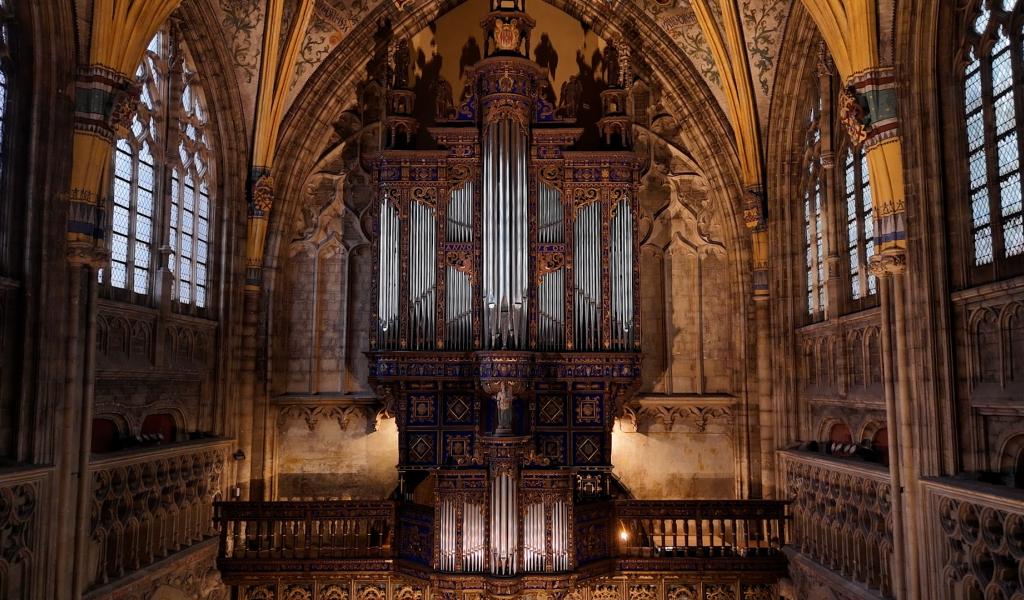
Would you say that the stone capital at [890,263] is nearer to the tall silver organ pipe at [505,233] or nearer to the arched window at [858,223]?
the arched window at [858,223]

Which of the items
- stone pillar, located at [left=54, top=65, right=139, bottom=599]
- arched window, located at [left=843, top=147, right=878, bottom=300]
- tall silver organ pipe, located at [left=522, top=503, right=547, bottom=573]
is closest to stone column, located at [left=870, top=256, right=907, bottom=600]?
arched window, located at [left=843, top=147, right=878, bottom=300]

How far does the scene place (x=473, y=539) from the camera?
40.9ft

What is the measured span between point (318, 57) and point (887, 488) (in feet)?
40.4

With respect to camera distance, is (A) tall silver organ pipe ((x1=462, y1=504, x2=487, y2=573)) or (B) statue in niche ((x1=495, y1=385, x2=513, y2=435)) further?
(B) statue in niche ((x1=495, y1=385, x2=513, y2=435))

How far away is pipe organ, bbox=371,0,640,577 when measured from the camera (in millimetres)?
13680

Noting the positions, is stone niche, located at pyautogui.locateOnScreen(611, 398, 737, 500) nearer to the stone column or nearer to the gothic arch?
the gothic arch

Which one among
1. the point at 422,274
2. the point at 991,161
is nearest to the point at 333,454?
the point at 422,274

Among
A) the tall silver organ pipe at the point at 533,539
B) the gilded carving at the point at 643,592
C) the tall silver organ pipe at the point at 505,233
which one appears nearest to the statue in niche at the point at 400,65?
the tall silver organ pipe at the point at 505,233

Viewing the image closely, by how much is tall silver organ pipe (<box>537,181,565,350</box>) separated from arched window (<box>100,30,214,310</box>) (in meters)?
5.79

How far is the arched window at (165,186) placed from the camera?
1123 centimetres

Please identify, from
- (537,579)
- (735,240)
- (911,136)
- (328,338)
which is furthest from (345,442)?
(911,136)

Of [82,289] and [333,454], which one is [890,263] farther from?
[333,454]

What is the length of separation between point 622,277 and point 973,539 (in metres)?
6.95

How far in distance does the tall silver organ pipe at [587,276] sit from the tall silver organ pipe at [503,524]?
275cm
